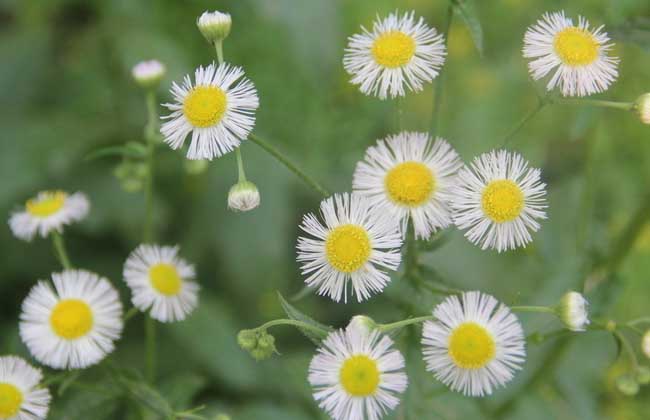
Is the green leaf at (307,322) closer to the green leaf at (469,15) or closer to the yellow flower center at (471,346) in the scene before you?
the yellow flower center at (471,346)

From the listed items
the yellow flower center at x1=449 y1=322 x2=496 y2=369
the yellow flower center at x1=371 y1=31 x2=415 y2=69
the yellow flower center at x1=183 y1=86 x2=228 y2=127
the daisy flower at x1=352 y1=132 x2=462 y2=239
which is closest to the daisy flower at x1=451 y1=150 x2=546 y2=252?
the daisy flower at x1=352 y1=132 x2=462 y2=239

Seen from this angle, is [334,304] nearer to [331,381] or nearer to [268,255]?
[268,255]

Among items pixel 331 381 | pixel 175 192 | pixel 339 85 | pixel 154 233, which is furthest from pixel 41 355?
pixel 339 85

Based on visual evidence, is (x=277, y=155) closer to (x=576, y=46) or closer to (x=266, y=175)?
(x=576, y=46)

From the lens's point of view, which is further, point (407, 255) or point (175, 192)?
point (175, 192)

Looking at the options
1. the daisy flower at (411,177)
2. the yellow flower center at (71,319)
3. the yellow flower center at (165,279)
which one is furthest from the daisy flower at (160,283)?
the daisy flower at (411,177)

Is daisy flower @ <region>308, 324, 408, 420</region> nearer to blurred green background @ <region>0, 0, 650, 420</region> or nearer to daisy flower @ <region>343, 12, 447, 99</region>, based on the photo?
daisy flower @ <region>343, 12, 447, 99</region>

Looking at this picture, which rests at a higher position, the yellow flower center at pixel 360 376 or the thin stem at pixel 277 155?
the thin stem at pixel 277 155
